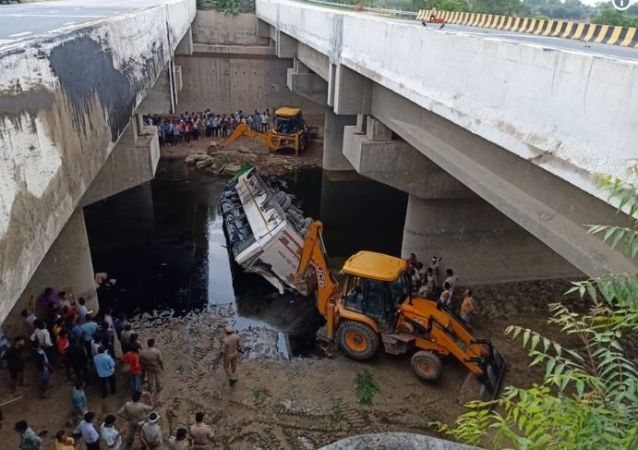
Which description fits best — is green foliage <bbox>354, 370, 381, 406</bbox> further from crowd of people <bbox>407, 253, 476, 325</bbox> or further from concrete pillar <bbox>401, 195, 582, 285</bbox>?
concrete pillar <bbox>401, 195, 582, 285</bbox>

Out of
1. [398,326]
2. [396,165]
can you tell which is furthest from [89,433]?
[396,165]

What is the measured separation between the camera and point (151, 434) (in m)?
6.80

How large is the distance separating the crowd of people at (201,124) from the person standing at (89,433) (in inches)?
761

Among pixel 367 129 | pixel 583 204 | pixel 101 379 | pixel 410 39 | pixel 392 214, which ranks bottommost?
pixel 392 214

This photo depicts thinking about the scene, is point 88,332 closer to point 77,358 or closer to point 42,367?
point 77,358

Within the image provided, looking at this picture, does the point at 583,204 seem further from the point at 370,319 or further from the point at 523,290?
the point at 523,290

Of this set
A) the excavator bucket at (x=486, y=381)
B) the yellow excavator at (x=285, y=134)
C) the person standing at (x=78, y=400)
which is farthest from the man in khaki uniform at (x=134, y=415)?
the yellow excavator at (x=285, y=134)

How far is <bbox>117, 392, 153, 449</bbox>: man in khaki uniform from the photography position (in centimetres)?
729

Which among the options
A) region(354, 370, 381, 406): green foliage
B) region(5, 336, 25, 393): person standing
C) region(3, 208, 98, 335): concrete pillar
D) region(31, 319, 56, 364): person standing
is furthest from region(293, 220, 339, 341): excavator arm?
region(5, 336, 25, 393): person standing

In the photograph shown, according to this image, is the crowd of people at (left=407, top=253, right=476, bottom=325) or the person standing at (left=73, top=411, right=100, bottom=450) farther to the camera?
the crowd of people at (left=407, top=253, right=476, bottom=325)

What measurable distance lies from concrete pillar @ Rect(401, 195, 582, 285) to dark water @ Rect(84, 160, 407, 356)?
9.93 ft

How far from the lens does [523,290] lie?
12852 millimetres

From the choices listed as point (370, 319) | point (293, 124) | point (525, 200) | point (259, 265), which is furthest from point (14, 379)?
point (293, 124)

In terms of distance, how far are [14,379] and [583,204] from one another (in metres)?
8.81
